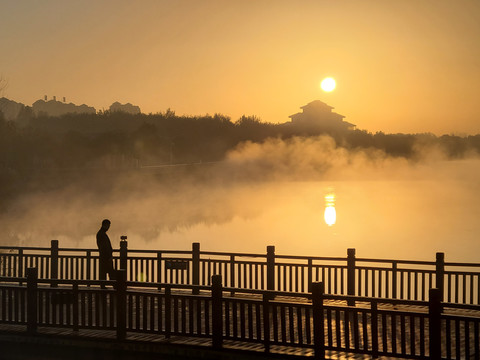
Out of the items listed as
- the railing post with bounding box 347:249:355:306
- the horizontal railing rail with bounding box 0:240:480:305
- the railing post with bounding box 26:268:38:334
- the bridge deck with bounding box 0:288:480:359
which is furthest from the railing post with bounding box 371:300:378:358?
the railing post with bounding box 26:268:38:334

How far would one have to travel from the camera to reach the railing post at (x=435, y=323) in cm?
1270

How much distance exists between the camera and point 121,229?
10444 cm

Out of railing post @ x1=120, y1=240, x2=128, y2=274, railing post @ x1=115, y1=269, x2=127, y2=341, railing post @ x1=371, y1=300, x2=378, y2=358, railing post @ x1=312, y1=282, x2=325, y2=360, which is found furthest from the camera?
railing post @ x1=120, y1=240, x2=128, y2=274

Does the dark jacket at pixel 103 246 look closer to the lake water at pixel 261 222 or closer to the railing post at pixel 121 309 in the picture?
the railing post at pixel 121 309

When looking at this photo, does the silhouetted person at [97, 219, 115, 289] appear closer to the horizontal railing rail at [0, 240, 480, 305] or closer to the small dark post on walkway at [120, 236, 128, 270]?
the horizontal railing rail at [0, 240, 480, 305]

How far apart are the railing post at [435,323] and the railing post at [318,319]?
1.97 meters

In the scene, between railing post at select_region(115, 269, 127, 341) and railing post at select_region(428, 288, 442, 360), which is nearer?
railing post at select_region(428, 288, 442, 360)

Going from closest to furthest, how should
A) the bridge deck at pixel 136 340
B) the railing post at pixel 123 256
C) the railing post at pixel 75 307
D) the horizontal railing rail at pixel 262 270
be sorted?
1. the bridge deck at pixel 136 340
2. the railing post at pixel 75 307
3. the horizontal railing rail at pixel 262 270
4. the railing post at pixel 123 256

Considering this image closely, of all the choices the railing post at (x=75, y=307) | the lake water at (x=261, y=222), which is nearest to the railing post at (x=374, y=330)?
the railing post at (x=75, y=307)

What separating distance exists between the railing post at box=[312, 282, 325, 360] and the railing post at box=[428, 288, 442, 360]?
197 cm

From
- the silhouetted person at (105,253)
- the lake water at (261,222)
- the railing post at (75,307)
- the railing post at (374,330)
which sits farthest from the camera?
the lake water at (261,222)

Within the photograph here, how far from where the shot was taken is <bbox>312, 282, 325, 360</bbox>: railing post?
533 inches

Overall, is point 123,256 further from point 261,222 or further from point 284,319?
point 261,222

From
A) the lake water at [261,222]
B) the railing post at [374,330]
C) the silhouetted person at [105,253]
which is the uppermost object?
the silhouetted person at [105,253]
